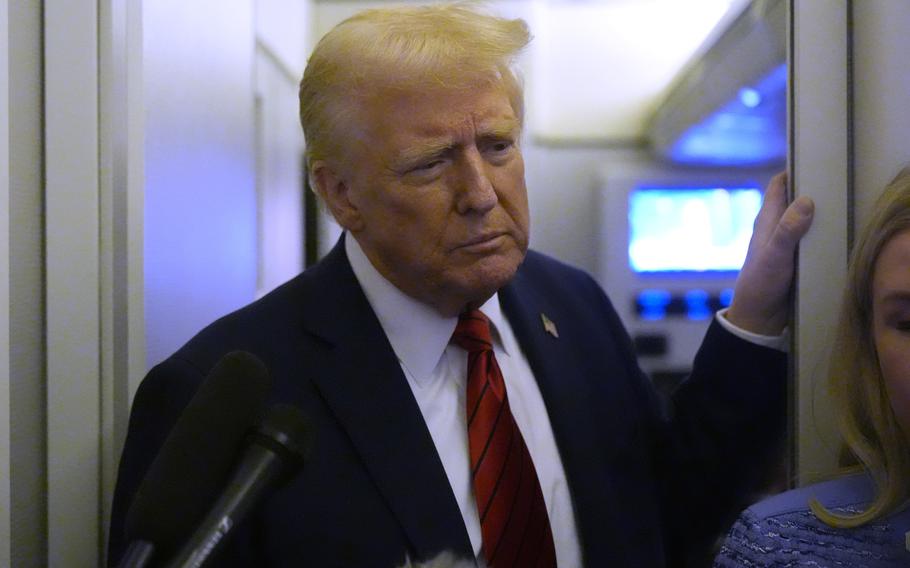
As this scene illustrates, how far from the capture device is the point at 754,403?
1185 millimetres

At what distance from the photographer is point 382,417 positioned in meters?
1.09

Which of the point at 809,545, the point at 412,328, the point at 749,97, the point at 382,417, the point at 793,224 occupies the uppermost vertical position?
the point at 749,97

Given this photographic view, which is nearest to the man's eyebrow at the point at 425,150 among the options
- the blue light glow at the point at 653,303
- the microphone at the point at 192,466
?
the microphone at the point at 192,466

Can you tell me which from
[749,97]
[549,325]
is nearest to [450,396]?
[549,325]

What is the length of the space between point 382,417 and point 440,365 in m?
0.13

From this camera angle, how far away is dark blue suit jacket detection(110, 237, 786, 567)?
1045mm

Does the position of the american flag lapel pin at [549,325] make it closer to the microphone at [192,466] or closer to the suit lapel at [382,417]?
the suit lapel at [382,417]

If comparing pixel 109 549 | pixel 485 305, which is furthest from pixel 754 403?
pixel 109 549

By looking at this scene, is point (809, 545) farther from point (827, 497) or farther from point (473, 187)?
point (473, 187)

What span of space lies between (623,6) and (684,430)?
281 centimetres

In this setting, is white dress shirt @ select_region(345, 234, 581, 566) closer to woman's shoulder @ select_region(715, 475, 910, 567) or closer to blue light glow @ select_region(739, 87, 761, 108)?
woman's shoulder @ select_region(715, 475, 910, 567)

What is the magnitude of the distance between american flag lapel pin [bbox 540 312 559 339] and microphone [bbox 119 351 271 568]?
681 millimetres

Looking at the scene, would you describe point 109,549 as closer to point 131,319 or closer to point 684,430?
point 131,319

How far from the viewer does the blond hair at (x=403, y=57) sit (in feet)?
3.55
